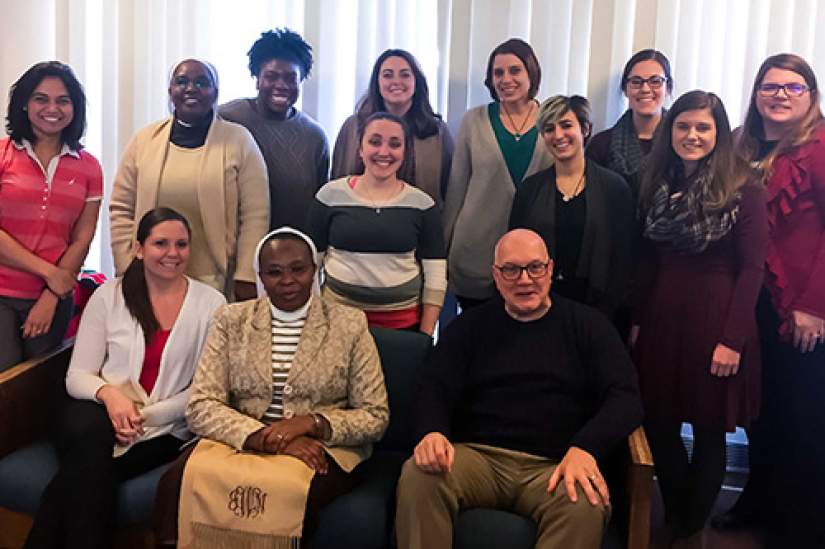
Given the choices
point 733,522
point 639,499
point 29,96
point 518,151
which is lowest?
point 733,522

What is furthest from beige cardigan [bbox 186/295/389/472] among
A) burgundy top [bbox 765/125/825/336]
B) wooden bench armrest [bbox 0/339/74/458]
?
burgundy top [bbox 765/125/825/336]

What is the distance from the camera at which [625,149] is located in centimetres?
311

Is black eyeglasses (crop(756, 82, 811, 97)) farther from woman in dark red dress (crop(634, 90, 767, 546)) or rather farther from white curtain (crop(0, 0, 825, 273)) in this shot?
white curtain (crop(0, 0, 825, 273))

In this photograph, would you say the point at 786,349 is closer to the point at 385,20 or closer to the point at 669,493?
the point at 669,493

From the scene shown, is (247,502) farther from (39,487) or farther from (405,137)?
(405,137)

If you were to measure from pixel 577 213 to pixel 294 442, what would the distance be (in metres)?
1.14

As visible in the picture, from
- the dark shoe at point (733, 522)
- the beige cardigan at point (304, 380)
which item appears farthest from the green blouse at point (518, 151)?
the dark shoe at point (733, 522)

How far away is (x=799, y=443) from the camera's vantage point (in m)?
2.87

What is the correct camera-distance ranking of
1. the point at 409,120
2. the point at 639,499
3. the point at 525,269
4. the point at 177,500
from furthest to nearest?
the point at 409,120 < the point at 525,269 < the point at 177,500 < the point at 639,499

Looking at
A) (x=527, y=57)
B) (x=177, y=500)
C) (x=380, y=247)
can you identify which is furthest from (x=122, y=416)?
(x=527, y=57)

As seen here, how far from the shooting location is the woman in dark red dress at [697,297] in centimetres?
258

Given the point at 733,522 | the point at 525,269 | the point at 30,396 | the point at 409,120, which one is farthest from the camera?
the point at 409,120

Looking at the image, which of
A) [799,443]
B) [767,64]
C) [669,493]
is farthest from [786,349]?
[767,64]

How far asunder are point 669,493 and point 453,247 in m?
1.09
